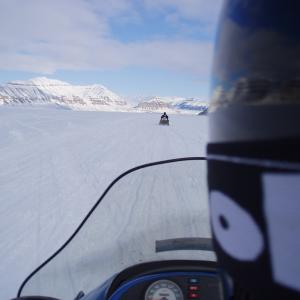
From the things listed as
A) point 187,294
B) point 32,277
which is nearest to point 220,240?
point 187,294

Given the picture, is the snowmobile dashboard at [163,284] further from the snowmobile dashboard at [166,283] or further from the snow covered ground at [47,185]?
the snow covered ground at [47,185]

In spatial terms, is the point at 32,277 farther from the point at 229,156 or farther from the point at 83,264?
the point at 229,156

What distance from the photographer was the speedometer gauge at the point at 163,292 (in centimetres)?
152

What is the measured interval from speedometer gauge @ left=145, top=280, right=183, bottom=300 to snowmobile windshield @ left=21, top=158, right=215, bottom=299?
12 centimetres

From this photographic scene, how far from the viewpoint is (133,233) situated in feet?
5.33

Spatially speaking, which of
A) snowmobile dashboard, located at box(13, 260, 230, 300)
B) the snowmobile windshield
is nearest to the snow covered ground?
the snowmobile windshield

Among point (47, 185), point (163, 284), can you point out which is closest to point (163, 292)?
point (163, 284)

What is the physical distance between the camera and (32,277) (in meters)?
1.68

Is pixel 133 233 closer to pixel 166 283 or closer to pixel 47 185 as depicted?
pixel 166 283

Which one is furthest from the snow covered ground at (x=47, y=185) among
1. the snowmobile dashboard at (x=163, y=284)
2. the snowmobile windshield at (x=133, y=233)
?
the snowmobile dashboard at (x=163, y=284)

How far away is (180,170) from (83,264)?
56 centimetres

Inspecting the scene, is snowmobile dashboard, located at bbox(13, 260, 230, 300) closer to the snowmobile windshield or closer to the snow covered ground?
the snowmobile windshield

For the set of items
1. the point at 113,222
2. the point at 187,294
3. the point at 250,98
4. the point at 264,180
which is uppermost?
the point at 250,98

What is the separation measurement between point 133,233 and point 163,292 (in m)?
0.25
